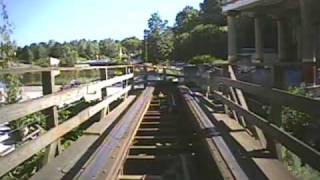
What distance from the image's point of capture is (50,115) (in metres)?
6.43

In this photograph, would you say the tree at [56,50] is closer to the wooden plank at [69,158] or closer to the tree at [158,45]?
the tree at [158,45]

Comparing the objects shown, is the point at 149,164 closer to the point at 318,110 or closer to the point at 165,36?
the point at 318,110

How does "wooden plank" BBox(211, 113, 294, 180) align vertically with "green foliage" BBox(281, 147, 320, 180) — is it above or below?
above

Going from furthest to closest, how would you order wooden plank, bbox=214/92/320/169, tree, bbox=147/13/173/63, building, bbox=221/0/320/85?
tree, bbox=147/13/173/63, building, bbox=221/0/320/85, wooden plank, bbox=214/92/320/169

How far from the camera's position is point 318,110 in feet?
13.1

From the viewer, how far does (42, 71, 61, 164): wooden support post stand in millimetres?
6270

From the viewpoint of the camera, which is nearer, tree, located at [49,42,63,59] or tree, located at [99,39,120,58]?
tree, located at [49,42,63,59]

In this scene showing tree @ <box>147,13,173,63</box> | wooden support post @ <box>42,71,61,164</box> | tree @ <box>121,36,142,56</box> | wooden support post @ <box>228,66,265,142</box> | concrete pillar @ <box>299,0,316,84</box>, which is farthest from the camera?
tree @ <box>121,36,142,56</box>

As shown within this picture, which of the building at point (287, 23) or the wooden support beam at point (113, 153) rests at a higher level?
the building at point (287, 23)

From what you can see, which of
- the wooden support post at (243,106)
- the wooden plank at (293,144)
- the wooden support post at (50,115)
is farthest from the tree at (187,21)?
the wooden plank at (293,144)

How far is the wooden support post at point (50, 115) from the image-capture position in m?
6.27

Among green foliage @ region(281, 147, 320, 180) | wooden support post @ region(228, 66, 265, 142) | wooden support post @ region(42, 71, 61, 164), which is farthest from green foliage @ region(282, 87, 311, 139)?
wooden support post @ region(42, 71, 61, 164)

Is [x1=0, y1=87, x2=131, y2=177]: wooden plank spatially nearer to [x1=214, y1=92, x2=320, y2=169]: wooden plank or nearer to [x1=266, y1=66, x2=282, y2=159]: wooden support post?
[x1=214, y1=92, x2=320, y2=169]: wooden plank

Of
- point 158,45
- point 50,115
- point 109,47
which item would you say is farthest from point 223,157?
point 109,47
